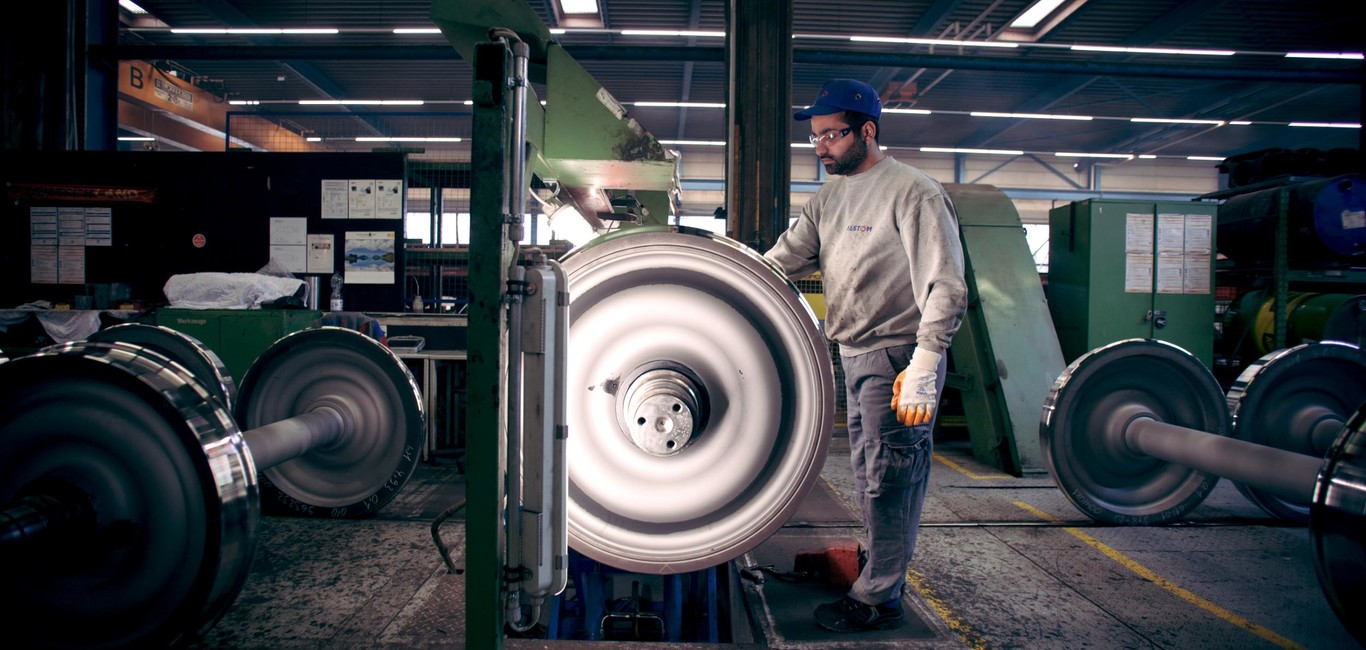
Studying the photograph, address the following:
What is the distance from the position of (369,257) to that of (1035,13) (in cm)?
775

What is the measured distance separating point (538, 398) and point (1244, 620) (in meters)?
2.38

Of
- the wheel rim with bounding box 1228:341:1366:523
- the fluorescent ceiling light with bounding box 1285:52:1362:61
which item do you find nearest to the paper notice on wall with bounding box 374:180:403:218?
the wheel rim with bounding box 1228:341:1366:523

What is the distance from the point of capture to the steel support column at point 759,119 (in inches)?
107

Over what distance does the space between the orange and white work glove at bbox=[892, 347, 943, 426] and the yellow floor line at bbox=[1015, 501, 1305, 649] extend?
1305 millimetres

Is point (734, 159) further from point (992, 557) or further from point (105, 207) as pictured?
point (105, 207)

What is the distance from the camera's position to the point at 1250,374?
8.61 feet

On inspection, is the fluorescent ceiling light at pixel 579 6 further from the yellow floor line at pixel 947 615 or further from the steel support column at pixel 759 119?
the yellow floor line at pixel 947 615

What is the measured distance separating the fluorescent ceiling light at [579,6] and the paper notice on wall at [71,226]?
4.85 m

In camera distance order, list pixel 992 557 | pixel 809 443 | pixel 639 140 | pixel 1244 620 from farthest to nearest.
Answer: pixel 992 557 < pixel 1244 620 < pixel 639 140 < pixel 809 443

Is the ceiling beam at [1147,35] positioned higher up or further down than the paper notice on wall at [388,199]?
higher up

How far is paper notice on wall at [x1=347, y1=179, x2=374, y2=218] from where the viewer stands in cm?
463

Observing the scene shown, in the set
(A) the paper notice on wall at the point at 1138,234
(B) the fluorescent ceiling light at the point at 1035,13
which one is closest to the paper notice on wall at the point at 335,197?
(A) the paper notice on wall at the point at 1138,234

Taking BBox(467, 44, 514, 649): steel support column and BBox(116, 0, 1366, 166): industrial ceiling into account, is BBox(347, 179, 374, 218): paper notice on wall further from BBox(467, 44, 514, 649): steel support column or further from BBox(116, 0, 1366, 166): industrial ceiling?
BBox(467, 44, 514, 649): steel support column

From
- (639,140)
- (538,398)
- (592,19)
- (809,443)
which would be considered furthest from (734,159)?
(592,19)
